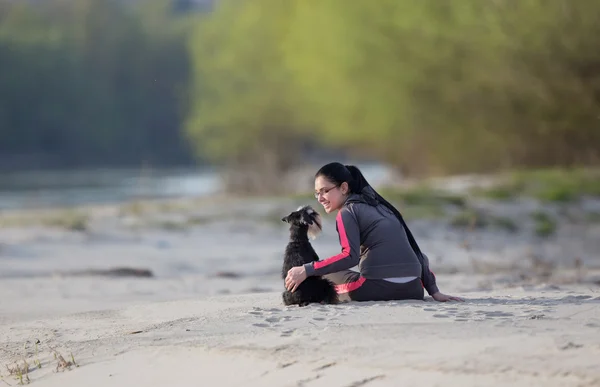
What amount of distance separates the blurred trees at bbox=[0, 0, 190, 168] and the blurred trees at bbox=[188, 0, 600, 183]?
629 inches

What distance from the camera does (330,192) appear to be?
6.09 meters

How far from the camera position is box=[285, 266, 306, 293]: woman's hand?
588 cm

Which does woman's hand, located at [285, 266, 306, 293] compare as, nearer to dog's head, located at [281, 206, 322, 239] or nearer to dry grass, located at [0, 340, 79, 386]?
dog's head, located at [281, 206, 322, 239]

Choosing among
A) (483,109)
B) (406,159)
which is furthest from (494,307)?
(406,159)

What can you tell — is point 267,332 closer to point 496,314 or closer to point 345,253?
point 345,253

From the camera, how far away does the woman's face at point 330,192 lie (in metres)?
6.07

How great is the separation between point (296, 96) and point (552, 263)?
18957 mm

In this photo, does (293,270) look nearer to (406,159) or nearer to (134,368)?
(134,368)

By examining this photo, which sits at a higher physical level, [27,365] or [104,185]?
[104,185]

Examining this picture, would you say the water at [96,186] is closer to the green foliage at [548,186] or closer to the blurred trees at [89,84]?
the blurred trees at [89,84]

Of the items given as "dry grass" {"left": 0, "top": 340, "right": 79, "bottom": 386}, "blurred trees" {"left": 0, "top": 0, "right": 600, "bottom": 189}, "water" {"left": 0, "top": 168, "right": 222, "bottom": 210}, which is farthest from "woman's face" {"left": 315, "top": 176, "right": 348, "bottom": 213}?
"water" {"left": 0, "top": 168, "right": 222, "bottom": 210}

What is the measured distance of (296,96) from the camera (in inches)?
1166

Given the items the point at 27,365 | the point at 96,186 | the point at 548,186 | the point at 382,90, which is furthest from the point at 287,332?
the point at 96,186

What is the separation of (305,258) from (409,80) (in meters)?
16.0
